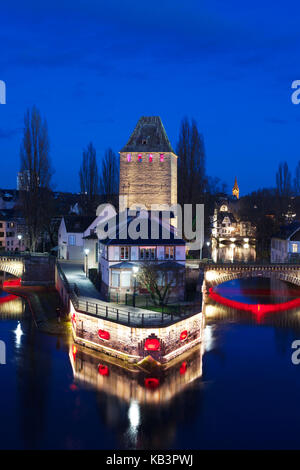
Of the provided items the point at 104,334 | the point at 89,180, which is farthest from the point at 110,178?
the point at 104,334

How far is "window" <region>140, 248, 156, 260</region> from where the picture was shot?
3500cm

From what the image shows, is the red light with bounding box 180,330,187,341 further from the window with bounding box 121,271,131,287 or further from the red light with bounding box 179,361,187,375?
the window with bounding box 121,271,131,287

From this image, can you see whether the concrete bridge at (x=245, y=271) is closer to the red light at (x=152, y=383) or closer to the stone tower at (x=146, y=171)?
the stone tower at (x=146, y=171)

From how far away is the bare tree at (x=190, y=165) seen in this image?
5806cm

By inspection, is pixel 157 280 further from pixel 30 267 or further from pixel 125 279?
pixel 30 267

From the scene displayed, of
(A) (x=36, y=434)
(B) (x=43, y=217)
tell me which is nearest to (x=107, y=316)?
(A) (x=36, y=434)

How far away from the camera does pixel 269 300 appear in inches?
1741

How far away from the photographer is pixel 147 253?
35125 millimetres

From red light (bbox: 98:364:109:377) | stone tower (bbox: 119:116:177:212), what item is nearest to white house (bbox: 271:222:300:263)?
stone tower (bbox: 119:116:177:212)

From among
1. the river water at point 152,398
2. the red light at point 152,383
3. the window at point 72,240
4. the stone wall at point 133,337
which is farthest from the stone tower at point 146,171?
the red light at point 152,383

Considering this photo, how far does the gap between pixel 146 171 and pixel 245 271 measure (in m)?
16.5
